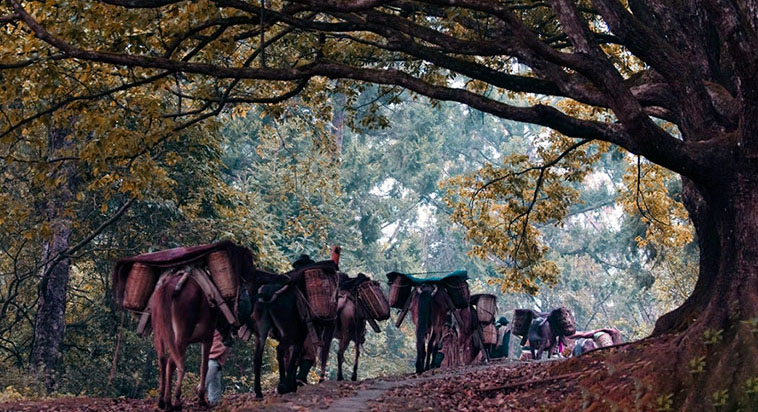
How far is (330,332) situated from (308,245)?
3153 centimetres

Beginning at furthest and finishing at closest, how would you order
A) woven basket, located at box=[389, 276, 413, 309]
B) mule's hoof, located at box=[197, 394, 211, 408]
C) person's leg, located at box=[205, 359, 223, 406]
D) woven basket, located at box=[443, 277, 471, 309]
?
woven basket, located at box=[443, 277, 471, 309]
woven basket, located at box=[389, 276, 413, 309]
person's leg, located at box=[205, 359, 223, 406]
mule's hoof, located at box=[197, 394, 211, 408]

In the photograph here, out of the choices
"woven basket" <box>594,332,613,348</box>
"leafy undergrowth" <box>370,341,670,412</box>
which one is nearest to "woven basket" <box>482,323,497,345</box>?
"woven basket" <box>594,332,613,348</box>

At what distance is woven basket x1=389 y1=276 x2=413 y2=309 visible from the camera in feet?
67.9

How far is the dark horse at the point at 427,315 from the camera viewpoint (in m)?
19.6

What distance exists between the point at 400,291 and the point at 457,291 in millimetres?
1414

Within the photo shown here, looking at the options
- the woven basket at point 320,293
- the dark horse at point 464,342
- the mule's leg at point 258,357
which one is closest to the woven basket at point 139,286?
the mule's leg at point 258,357

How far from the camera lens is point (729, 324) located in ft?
33.2

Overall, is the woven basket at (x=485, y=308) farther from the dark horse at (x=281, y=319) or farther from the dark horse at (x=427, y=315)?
the dark horse at (x=281, y=319)

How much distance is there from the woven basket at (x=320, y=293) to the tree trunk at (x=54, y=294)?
8.91 meters

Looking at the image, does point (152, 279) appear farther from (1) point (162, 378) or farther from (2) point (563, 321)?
(2) point (563, 321)

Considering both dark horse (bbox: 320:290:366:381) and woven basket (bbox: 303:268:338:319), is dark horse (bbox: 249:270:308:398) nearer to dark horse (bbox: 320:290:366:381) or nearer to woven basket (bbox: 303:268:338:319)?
woven basket (bbox: 303:268:338:319)

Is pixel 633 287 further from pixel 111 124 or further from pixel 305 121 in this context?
pixel 111 124

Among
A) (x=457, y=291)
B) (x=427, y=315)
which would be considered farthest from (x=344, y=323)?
(x=457, y=291)

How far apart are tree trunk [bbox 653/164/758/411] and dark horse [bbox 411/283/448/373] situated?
9.19 meters
